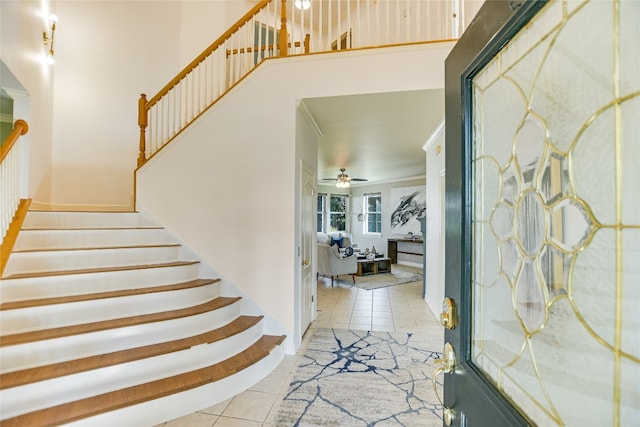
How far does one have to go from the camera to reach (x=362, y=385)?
2486 millimetres

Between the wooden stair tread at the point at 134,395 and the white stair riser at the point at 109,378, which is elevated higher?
the white stair riser at the point at 109,378

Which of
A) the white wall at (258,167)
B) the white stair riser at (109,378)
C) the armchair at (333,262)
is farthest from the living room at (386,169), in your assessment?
the white stair riser at (109,378)

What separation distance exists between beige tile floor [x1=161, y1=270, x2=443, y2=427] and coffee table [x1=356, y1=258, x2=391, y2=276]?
89 cm

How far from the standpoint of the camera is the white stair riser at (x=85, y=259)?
94.4 inches

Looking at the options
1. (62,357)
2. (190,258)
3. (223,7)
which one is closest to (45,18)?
(223,7)

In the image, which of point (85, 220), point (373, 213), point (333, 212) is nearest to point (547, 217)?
point (85, 220)

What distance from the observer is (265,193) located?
10.2 ft

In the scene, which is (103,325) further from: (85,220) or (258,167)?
(258,167)

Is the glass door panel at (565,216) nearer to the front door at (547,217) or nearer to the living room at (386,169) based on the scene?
the front door at (547,217)

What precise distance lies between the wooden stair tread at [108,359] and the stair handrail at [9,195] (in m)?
0.90

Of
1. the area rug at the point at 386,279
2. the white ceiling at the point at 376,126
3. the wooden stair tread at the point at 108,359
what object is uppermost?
the white ceiling at the point at 376,126

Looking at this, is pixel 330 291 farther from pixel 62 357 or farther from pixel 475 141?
pixel 475 141

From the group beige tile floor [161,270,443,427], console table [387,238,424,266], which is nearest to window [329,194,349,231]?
console table [387,238,424,266]

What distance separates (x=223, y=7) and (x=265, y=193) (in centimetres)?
381
